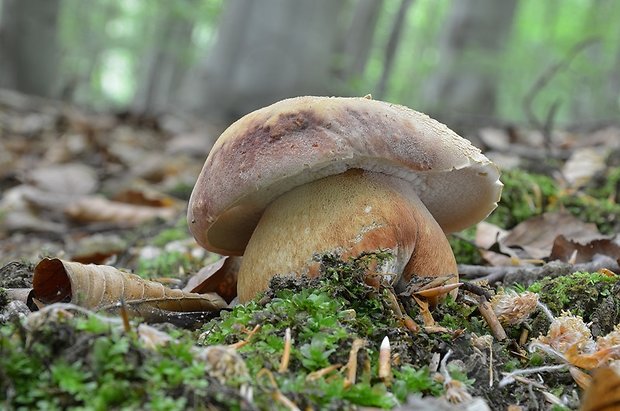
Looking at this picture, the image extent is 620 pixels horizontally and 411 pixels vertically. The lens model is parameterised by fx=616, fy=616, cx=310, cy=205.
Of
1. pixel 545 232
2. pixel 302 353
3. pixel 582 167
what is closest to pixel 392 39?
pixel 582 167

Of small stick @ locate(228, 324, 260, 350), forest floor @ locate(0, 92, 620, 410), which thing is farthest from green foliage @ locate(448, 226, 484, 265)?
small stick @ locate(228, 324, 260, 350)

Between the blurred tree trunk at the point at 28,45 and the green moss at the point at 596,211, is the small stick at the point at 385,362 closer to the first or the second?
the green moss at the point at 596,211

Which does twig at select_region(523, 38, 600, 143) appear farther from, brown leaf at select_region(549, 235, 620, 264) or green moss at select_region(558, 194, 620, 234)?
brown leaf at select_region(549, 235, 620, 264)

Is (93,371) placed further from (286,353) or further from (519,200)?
(519,200)

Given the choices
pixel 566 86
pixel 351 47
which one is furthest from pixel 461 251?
pixel 351 47

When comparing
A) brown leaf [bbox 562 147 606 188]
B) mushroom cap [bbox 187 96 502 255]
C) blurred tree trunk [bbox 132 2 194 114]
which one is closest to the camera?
mushroom cap [bbox 187 96 502 255]

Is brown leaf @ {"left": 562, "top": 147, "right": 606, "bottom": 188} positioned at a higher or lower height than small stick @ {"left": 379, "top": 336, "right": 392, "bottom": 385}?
higher
